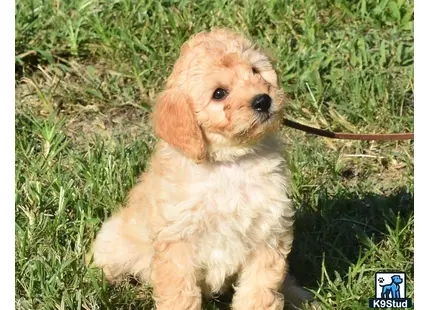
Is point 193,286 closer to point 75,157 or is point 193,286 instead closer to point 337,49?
point 75,157

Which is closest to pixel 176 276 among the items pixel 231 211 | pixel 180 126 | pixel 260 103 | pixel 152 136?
pixel 231 211

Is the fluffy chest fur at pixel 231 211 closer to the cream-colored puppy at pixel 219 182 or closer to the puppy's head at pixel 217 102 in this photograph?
the cream-colored puppy at pixel 219 182

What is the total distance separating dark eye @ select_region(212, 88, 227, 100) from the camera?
187 inches

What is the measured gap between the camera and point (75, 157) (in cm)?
660

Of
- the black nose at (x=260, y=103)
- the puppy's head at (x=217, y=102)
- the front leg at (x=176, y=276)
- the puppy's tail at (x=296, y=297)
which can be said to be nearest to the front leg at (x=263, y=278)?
the front leg at (x=176, y=276)

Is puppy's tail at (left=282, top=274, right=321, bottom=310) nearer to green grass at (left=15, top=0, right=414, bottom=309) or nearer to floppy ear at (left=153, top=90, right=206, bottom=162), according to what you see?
green grass at (left=15, top=0, right=414, bottom=309)

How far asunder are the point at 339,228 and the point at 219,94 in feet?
5.77

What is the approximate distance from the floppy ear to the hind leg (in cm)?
80

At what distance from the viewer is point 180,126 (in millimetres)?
4754

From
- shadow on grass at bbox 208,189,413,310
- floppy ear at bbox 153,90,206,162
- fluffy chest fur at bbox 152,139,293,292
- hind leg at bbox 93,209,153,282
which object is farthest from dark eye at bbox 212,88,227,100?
shadow on grass at bbox 208,189,413,310

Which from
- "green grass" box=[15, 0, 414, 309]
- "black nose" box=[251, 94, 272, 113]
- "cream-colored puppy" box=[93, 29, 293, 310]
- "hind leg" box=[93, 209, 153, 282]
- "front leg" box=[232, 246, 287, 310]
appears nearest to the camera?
"black nose" box=[251, 94, 272, 113]

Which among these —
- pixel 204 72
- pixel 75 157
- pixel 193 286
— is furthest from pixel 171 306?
pixel 75 157

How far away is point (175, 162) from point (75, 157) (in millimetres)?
1823

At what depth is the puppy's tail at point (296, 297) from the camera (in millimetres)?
5445
